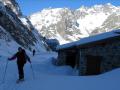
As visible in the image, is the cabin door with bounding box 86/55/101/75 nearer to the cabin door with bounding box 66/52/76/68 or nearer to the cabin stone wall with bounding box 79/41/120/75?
the cabin stone wall with bounding box 79/41/120/75

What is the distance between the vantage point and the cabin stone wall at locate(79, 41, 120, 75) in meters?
18.7

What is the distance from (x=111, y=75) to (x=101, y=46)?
7140 millimetres

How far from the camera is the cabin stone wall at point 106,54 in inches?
734

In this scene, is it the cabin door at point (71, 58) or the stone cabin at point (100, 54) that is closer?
the stone cabin at point (100, 54)

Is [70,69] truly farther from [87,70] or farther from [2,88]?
[2,88]

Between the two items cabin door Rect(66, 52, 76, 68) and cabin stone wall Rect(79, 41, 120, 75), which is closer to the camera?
cabin stone wall Rect(79, 41, 120, 75)

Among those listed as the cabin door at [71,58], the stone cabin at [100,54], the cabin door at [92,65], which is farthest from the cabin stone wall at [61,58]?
the cabin door at [92,65]

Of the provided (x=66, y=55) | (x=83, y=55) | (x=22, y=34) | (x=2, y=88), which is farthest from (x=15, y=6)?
(x=2, y=88)

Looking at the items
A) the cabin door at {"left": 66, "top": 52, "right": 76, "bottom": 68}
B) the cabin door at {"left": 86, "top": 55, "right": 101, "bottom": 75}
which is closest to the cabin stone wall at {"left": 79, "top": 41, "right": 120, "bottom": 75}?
the cabin door at {"left": 86, "top": 55, "right": 101, "bottom": 75}

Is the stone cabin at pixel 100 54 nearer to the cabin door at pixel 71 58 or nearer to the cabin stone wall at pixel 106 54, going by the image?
the cabin stone wall at pixel 106 54

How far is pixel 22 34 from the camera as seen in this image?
90250 millimetres

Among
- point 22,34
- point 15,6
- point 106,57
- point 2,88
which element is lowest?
point 2,88

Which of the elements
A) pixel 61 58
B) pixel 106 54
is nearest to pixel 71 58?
pixel 61 58

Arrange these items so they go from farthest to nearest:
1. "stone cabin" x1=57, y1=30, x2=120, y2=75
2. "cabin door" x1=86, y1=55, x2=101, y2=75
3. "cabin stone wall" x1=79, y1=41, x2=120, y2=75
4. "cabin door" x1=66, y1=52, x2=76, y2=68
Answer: "cabin door" x1=66, y1=52, x2=76, y2=68, "cabin door" x1=86, y1=55, x2=101, y2=75, "stone cabin" x1=57, y1=30, x2=120, y2=75, "cabin stone wall" x1=79, y1=41, x2=120, y2=75
